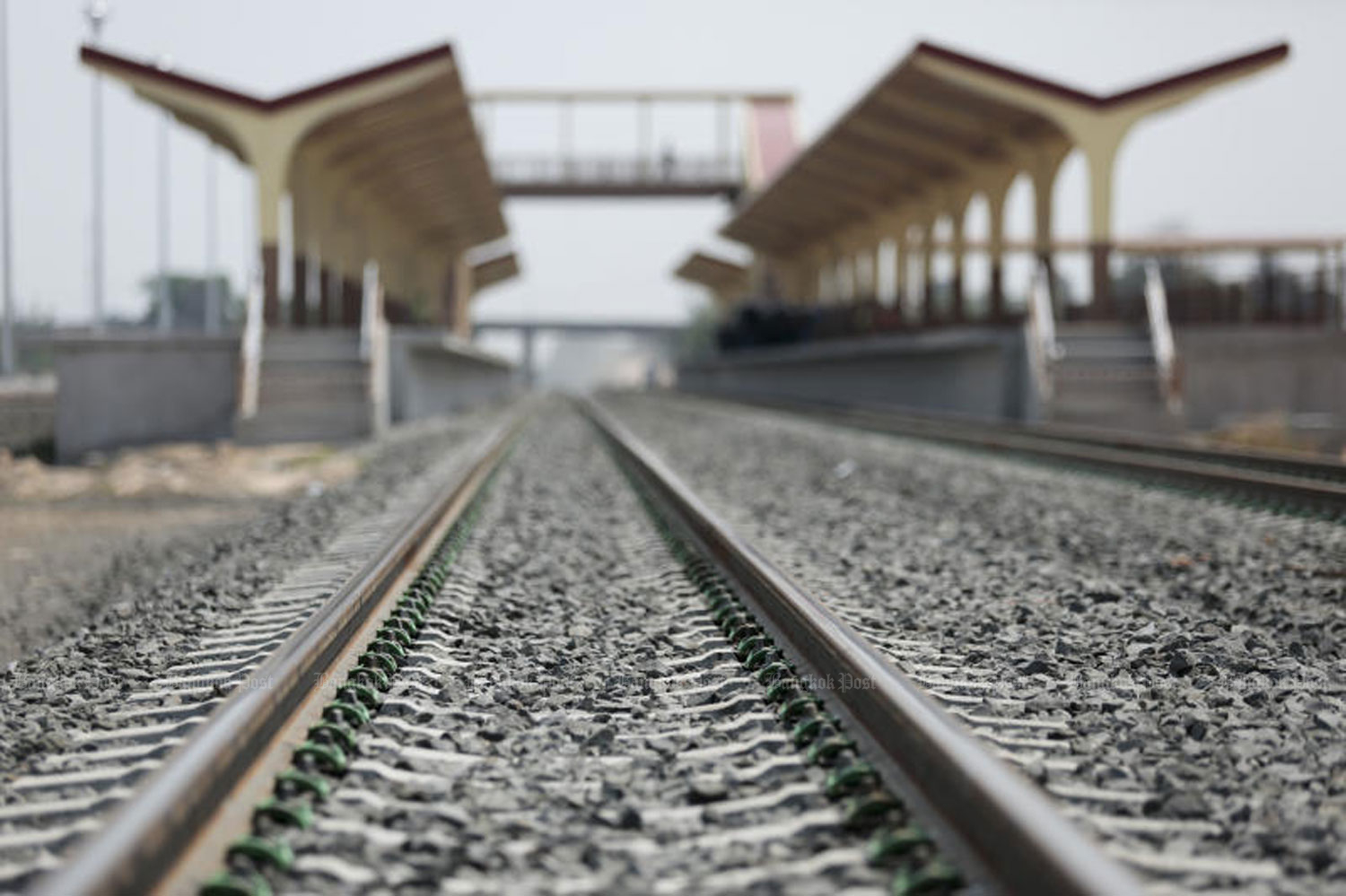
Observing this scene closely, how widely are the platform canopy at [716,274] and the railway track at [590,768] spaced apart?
2374 inches

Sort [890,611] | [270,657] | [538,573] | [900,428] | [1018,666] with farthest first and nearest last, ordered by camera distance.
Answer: [900,428]
[538,573]
[890,611]
[1018,666]
[270,657]

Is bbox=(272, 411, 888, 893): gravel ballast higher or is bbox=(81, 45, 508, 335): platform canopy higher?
bbox=(81, 45, 508, 335): platform canopy

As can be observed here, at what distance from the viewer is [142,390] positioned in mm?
20094

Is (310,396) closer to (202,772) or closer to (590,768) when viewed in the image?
(590,768)

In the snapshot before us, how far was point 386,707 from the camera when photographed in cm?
415

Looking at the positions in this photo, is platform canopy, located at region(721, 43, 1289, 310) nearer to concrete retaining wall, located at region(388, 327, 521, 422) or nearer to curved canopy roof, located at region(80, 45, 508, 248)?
curved canopy roof, located at region(80, 45, 508, 248)

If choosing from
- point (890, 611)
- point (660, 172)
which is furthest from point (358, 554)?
point (660, 172)

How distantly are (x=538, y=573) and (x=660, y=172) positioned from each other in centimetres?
4792

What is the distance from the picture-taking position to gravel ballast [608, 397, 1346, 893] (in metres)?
3.13

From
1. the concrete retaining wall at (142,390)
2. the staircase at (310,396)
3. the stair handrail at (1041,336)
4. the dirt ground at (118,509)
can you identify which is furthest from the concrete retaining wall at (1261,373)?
the concrete retaining wall at (142,390)

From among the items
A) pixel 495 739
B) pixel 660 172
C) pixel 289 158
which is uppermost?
pixel 660 172

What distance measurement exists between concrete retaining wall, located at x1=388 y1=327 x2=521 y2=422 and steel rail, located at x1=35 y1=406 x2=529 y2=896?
19.1m

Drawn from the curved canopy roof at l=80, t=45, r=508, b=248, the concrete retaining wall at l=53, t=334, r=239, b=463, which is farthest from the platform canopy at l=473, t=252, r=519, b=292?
the concrete retaining wall at l=53, t=334, r=239, b=463

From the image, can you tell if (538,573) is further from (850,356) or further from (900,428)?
(850,356)
